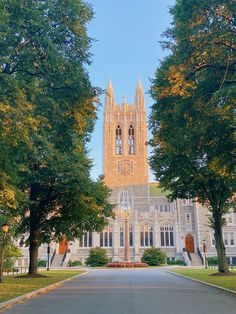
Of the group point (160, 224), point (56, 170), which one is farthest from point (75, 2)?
point (160, 224)

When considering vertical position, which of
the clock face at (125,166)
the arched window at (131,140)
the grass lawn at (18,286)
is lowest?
the grass lawn at (18,286)

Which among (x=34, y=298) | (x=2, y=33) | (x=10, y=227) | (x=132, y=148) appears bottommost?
(x=34, y=298)

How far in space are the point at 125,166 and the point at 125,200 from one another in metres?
7.23

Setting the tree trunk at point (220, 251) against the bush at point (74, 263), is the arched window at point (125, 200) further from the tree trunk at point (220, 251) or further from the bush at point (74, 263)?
the tree trunk at point (220, 251)

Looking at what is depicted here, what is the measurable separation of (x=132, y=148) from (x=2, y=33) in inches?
2610

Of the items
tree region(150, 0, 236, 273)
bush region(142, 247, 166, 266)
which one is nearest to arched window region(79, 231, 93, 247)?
bush region(142, 247, 166, 266)

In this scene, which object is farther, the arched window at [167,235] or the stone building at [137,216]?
the arched window at [167,235]

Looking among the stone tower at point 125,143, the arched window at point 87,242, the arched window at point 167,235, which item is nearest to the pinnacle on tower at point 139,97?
the stone tower at point 125,143

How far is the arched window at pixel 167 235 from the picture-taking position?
66.3 meters

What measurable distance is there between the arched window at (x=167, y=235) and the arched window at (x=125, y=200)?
350 inches

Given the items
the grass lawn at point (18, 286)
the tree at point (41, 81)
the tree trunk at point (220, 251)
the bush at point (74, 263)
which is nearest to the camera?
the tree at point (41, 81)

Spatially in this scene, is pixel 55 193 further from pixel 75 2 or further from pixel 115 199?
pixel 115 199

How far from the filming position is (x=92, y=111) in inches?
694

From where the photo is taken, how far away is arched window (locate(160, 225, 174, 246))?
218ft
